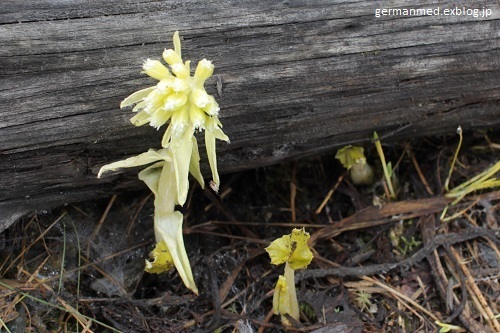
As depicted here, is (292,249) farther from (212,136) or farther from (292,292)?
(212,136)

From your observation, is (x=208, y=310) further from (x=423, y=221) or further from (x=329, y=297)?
(x=423, y=221)

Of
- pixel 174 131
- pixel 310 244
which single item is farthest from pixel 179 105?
pixel 310 244

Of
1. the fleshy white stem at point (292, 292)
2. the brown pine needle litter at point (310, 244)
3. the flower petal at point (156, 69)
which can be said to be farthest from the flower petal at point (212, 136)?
the brown pine needle litter at point (310, 244)

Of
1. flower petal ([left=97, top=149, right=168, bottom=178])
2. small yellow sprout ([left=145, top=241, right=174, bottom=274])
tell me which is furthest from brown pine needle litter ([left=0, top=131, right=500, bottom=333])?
flower petal ([left=97, top=149, right=168, bottom=178])

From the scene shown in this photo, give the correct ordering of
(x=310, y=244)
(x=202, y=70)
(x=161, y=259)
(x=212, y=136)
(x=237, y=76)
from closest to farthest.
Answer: (x=202, y=70) < (x=212, y=136) < (x=237, y=76) < (x=161, y=259) < (x=310, y=244)

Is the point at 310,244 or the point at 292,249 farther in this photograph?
the point at 310,244

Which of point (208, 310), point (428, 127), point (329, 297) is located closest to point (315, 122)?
point (428, 127)

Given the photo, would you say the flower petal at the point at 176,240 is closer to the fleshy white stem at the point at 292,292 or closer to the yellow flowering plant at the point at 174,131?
the yellow flowering plant at the point at 174,131
